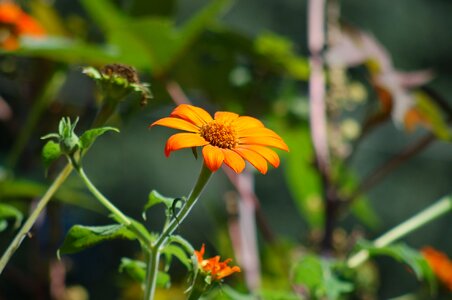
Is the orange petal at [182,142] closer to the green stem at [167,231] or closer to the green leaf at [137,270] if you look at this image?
the green stem at [167,231]

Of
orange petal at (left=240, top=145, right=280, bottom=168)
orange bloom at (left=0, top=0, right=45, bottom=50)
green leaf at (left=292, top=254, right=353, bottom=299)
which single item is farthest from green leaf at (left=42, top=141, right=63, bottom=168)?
orange bloom at (left=0, top=0, right=45, bottom=50)

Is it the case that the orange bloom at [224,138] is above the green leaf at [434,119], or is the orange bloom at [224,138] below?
below

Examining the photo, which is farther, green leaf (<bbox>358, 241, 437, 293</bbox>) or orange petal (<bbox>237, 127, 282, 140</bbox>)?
green leaf (<bbox>358, 241, 437, 293</bbox>)

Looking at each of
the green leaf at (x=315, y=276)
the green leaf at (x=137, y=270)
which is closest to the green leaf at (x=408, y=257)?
the green leaf at (x=315, y=276)

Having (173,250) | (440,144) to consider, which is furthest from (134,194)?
(173,250)

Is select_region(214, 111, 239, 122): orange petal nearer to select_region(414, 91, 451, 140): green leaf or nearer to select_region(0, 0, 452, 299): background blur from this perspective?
select_region(0, 0, 452, 299): background blur

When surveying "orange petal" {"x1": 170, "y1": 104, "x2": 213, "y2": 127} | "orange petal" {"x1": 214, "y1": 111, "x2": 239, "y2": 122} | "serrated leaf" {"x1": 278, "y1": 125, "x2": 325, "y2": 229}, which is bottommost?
"orange petal" {"x1": 170, "y1": 104, "x2": 213, "y2": 127}

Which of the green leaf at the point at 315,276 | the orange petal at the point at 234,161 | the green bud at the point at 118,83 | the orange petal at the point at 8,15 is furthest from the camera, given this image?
the orange petal at the point at 8,15

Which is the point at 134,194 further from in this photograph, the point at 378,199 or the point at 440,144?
the point at 440,144

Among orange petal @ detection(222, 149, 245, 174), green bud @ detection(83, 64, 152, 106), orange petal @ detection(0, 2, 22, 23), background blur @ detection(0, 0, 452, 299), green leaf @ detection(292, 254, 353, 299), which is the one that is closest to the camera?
orange petal @ detection(222, 149, 245, 174)
